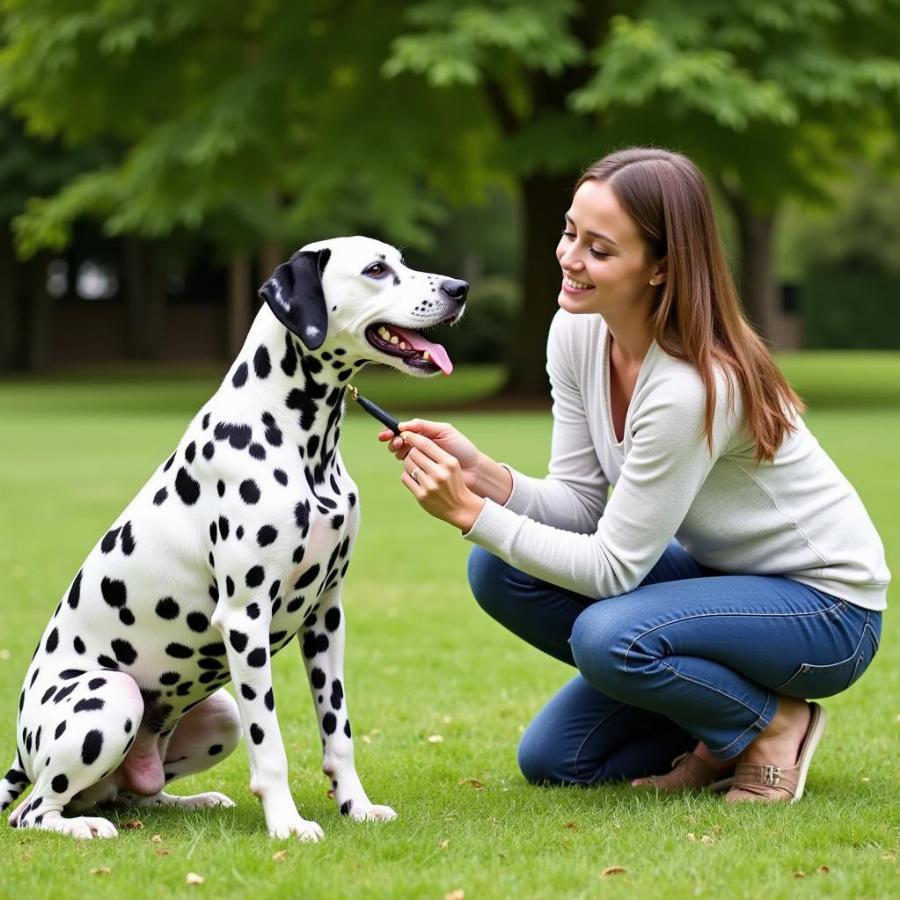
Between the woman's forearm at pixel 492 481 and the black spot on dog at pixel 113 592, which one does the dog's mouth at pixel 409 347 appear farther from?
the black spot on dog at pixel 113 592

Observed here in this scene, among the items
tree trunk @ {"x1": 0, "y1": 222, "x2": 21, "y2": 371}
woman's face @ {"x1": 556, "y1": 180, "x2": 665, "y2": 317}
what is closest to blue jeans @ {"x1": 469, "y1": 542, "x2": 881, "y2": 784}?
woman's face @ {"x1": 556, "y1": 180, "x2": 665, "y2": 317}

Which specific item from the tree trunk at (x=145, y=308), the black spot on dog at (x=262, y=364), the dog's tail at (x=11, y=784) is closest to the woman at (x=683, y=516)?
the black spot on dog at (x=262, y=364)

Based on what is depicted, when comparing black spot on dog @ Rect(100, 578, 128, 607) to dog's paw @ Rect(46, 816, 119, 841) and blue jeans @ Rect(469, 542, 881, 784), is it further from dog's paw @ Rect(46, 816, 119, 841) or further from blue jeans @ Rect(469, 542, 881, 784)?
blue jeans @ Rect(469, 542, 881, 784)

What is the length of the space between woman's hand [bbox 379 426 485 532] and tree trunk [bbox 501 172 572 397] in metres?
20.6

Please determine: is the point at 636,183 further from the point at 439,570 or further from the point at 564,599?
the point at 439,570

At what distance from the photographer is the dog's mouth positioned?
13.6 ft

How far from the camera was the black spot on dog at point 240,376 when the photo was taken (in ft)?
13.9

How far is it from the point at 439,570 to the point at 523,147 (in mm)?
13871

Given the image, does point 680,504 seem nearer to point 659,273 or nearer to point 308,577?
point 659,273

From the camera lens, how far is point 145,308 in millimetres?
45156

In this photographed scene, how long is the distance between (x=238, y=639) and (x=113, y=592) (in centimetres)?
44

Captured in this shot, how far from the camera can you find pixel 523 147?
22344mm

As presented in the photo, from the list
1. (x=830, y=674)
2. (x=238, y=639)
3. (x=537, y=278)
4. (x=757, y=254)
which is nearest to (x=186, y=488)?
(x=238, y=639)

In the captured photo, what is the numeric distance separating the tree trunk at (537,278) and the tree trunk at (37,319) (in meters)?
19.0
